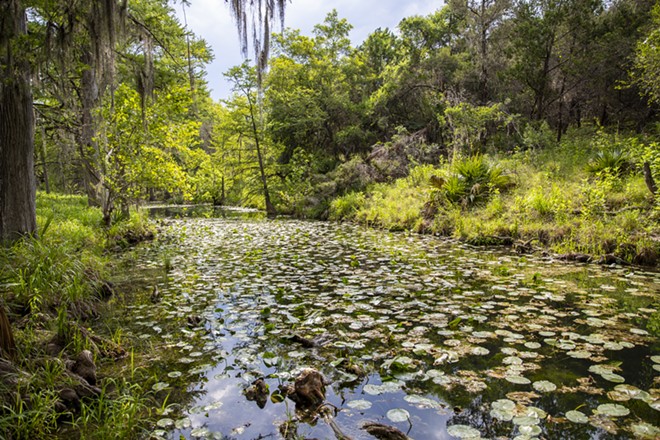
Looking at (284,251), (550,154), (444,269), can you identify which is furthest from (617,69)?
(284,251)

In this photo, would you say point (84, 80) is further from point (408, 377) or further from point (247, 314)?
point (408, 377)

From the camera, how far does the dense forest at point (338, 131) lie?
4789 millimetres

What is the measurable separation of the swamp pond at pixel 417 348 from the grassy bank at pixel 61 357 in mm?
273

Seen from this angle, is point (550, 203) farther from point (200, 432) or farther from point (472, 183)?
point (200, 432)

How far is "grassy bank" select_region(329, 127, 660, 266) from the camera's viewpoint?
6383 mm

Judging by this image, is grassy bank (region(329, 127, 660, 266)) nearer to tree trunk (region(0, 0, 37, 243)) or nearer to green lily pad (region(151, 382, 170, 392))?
green lily pad (region(151, 382, 170, 392))

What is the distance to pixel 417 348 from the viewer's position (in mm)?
3111

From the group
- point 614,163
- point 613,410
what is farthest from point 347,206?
point 613,410

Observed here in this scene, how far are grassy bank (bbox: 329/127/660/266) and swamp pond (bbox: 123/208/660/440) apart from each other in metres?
0.90

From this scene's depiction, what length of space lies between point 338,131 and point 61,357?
19.8 metres

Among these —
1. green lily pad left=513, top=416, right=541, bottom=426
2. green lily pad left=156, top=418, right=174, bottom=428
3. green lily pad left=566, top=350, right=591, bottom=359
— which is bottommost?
green lily pad left=156, top=418, right=174, bottom=428

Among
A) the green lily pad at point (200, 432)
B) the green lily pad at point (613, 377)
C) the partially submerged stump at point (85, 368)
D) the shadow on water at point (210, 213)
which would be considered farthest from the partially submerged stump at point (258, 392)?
the shadow on water at point (210, 213)

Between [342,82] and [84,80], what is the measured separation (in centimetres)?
1470

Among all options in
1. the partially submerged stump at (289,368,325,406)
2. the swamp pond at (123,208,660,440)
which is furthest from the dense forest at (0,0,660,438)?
the partially submerged stump at (289,368,325,406)
